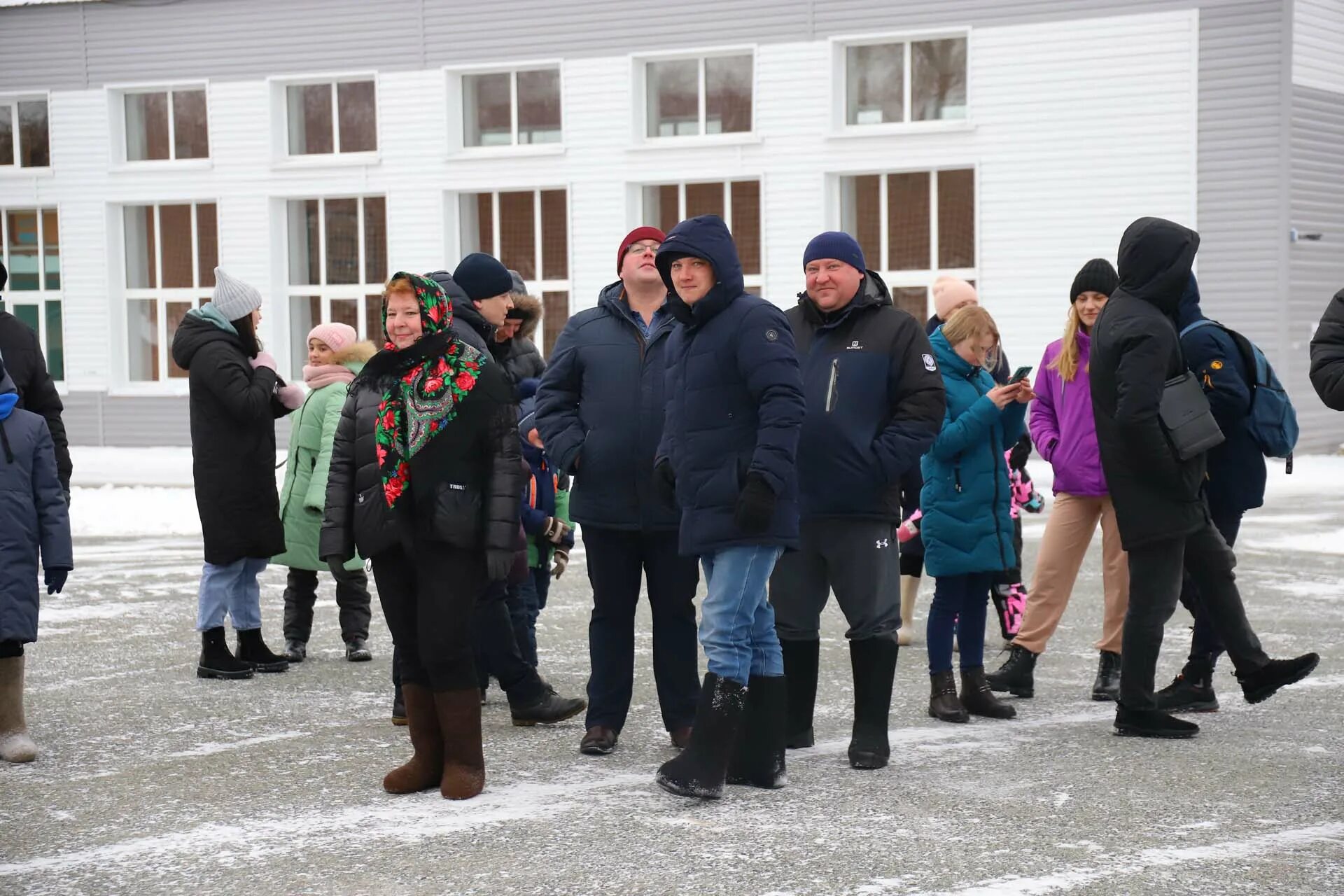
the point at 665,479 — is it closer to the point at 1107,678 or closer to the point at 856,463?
the point at 856,463

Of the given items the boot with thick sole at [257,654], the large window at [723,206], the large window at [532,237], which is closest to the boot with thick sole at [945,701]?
the boot with thick sole at [257,654]

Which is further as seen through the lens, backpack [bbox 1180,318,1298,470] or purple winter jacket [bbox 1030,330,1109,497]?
purple winter jacket [bbox 1030,330,1109,497]

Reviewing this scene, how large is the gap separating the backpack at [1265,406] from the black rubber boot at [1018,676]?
4.70 ft

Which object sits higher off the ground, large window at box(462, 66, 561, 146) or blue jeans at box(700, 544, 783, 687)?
large window at box(462, 66, 561, 146)

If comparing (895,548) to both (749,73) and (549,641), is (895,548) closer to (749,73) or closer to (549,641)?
(549,641)

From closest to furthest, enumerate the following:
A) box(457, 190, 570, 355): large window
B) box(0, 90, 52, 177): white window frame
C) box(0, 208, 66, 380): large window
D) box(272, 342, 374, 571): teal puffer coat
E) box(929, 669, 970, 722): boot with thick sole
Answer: box(929, 669, 970, 722): boot with thick sole < box(272, 342, 374, 571): teal puffer coat < box(457, 190, 570, 355): large window < box(0, 90, 52, 177): white window frame < box(0, 208, 66, 380): large window

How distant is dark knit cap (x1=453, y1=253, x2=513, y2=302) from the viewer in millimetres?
7828

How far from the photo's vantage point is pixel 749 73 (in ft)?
87.7

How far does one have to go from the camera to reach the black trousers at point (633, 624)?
705 cm

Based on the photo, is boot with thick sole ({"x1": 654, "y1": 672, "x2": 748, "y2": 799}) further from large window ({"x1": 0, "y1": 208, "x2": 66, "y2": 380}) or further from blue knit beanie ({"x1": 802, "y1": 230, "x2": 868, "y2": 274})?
large window ({"x1": 0, "y1": 208, "x2": 66, "y2": 380})

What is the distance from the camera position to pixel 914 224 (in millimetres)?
26094

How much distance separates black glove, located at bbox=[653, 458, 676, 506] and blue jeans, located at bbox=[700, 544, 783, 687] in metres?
0.30

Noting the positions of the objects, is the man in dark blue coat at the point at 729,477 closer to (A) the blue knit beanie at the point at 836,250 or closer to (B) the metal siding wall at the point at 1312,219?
(A) the blue knit beanie at the point at 836,250

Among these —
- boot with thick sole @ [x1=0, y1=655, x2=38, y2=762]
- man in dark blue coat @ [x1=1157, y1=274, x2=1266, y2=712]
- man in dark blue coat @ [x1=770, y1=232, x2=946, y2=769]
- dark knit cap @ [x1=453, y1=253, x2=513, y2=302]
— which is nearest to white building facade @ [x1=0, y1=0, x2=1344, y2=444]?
man in dark blue coat @ [x1=1157, y1=274, x2=1266, y2=712]
